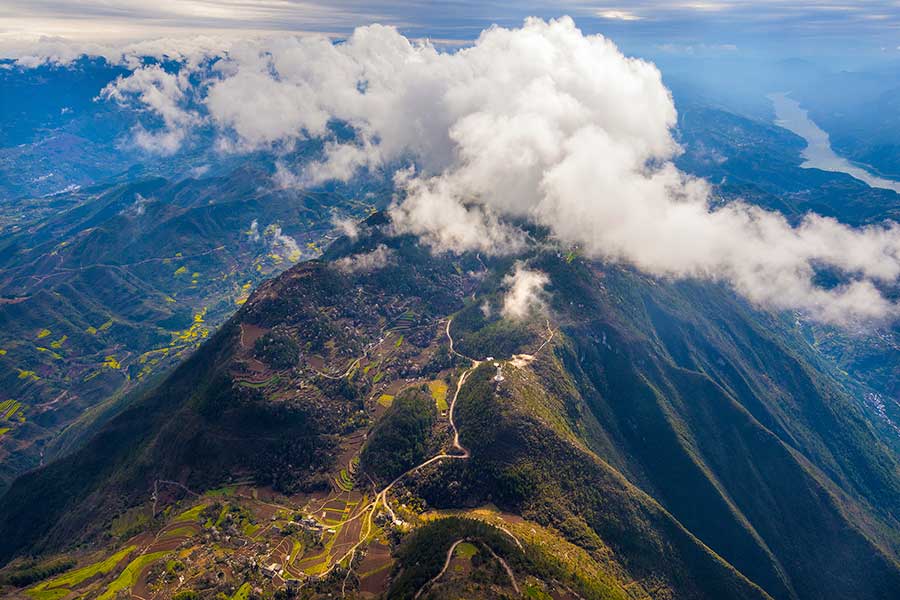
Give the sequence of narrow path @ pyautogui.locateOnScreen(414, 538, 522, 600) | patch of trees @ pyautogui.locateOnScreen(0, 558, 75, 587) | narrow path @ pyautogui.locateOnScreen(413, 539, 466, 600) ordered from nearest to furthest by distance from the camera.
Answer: narrow path @ pyautogui.locateOnScreen(413, 539, 466, 600) < narrow path @ pyautogui.locateOnScreen(414, 538, 522, 600) < patch of trees @ pyautogui.locateOnScreen(0, 558, 75, 587)

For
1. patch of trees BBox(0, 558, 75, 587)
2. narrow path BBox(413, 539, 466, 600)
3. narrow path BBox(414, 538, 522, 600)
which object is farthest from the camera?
patch of trees BBox(0, 558, 75, 587)

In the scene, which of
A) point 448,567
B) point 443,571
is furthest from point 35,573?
point 448,567

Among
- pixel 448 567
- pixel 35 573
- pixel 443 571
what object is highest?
pixel 443 571

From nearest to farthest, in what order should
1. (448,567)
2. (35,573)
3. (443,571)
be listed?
1. (443,571)
2. (448,567)
3. (35,573)

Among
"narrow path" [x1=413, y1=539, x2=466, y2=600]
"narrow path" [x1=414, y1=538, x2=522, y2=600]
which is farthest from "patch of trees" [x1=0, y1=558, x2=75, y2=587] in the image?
"narrow path" [x1=414, y1=538, x2=522, y2=600]

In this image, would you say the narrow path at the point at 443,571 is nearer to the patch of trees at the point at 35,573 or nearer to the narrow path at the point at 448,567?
the narrow path at the point at 448,567

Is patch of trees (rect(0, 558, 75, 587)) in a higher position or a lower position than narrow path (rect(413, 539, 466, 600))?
lower

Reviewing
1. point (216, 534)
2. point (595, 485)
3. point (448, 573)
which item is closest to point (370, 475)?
point (216, 534)

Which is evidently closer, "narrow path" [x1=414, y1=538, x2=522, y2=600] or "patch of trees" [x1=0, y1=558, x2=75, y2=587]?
"narrow path" [x1=414, y1=538, x2=522, y2=600]

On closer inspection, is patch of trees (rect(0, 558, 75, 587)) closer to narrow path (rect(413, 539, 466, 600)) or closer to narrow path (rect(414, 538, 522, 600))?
narrow path (rect(413, 539, 466, 600))

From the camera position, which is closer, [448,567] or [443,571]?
[443,571]

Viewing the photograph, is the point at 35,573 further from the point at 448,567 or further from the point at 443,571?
the point at 448,567
